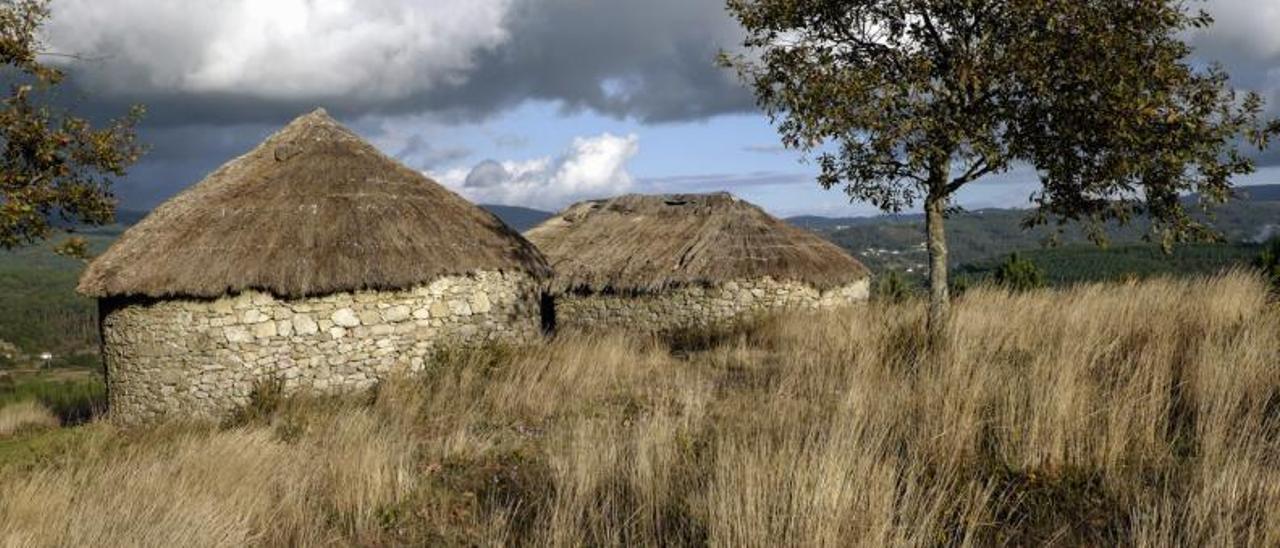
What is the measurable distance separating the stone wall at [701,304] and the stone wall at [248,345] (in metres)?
7.16

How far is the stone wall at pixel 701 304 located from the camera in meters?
18.6

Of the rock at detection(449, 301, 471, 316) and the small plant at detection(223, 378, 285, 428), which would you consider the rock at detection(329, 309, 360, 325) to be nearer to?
the small plant at detection(223, 378, 285, 428)

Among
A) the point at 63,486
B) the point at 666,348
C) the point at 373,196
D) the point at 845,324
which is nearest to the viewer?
the point at 63,486

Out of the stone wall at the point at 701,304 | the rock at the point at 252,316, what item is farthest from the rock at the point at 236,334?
the stone wall at the point at 701,304

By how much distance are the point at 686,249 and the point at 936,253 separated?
993 centimetres

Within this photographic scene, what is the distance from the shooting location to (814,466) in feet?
11.5

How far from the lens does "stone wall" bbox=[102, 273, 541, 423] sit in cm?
1175

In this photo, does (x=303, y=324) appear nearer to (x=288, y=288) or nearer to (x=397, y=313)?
(x=288, y=288)

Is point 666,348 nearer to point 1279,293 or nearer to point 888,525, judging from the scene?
point 1279,293

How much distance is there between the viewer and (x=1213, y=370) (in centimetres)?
497

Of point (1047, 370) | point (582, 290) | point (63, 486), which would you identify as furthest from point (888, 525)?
point (582, 290)

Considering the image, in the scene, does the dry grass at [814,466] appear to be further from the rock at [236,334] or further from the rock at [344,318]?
the rock at [344,318]

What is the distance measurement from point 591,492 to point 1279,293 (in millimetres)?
8306

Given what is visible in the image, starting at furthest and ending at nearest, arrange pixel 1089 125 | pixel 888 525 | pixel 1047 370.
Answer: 1. pixel 1089 125
2. pixel 1047 370
3. pixel 888 525
